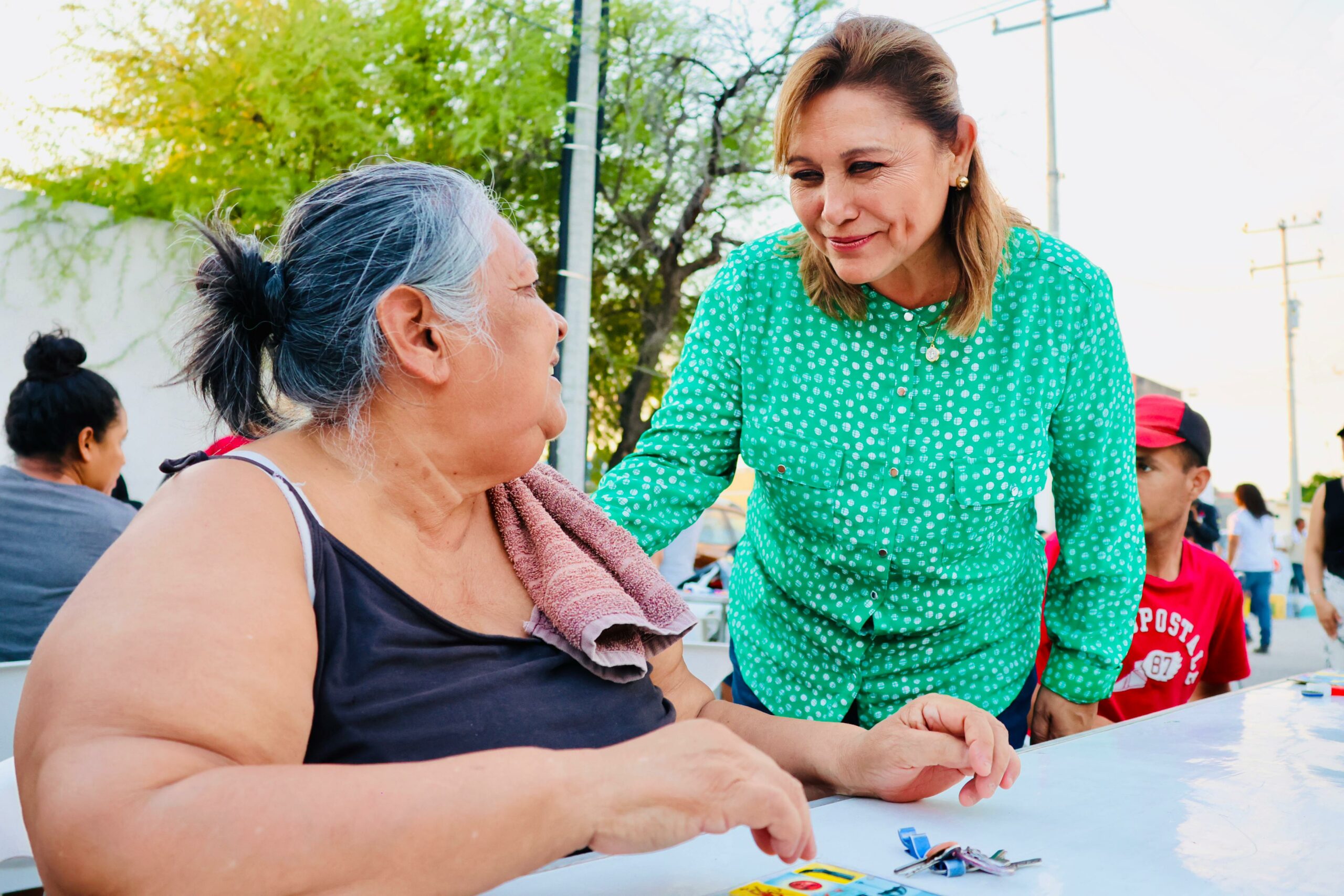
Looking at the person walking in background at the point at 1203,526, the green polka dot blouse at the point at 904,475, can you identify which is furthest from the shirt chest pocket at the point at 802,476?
the person walking in background at the point at 1203,526

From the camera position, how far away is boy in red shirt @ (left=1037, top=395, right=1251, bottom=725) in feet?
9.31

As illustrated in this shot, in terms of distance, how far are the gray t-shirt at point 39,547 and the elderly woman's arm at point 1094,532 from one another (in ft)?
8.20

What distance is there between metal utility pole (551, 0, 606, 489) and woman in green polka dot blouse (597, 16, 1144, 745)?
359 centimetres

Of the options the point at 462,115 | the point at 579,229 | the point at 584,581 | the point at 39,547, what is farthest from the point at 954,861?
the point at 462,115

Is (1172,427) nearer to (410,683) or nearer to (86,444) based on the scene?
(410,683)

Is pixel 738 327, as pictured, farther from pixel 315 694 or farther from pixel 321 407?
pixel 315 694

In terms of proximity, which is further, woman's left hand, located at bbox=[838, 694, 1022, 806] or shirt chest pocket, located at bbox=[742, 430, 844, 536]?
shirt chest pocket, located at bbox=[742, 430, 844, 536]

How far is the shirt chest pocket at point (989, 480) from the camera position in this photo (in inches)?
73.1

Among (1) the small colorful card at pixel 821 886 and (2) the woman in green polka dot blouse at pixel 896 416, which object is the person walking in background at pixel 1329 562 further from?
(1) the small colorful card at pixel 821 886

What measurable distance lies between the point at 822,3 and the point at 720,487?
7.87 metres

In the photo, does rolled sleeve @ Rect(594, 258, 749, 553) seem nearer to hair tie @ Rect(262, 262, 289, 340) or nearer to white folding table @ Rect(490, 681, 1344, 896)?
white folding table @ Rect(490, 681, 1344, 896)

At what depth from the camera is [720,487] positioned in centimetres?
208

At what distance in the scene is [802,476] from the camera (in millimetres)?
1900

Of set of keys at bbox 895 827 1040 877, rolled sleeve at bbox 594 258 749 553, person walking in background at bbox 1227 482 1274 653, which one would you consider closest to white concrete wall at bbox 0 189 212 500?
rolled sleeve at bbox 594 258 749 553
